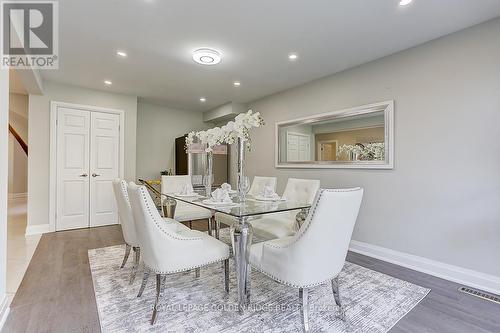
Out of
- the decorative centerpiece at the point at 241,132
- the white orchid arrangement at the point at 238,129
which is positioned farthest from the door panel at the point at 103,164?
the decorative centerpiece at the point at 241,132

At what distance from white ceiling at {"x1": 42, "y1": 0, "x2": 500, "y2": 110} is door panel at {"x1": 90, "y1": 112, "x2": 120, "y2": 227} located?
0.92 meters

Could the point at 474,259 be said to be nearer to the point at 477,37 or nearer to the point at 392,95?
the point at 392,95

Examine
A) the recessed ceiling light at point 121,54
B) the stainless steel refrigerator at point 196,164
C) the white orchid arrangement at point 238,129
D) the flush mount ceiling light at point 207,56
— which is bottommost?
the stainless steel refrigerator at point 196,164

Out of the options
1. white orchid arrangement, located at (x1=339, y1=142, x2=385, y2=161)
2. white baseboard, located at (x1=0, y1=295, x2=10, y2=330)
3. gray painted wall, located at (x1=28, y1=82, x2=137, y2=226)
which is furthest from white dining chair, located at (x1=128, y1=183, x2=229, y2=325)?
gray painted wall, located at (x1=28, y1=82, x2=137, y2=226)

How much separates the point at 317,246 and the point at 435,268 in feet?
6.50

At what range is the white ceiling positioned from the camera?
2.18 metres

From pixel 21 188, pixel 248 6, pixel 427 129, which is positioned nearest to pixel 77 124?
pixel 248 6

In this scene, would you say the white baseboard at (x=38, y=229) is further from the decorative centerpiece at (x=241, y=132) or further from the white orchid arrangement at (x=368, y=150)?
the white orchid arrangement at (x=368, y=150)

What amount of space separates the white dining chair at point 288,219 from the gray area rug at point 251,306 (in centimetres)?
45

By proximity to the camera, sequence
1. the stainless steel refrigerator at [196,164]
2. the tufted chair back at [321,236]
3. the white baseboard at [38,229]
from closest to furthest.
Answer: the tufted chair back at [321,236] → the white baseboard at [38,229] → the stainless steel refrigerator at [196,164]

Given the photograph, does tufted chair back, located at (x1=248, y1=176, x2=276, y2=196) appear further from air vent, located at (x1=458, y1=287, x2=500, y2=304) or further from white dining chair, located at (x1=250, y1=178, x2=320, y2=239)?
air vent, located at (x1=458, y1=287, x2=500, y2=304)

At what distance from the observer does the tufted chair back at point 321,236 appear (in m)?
1.51

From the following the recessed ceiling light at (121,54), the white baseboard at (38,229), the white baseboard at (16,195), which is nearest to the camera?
the recessed ceiling light at (121,54)

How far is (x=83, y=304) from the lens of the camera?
1.98 m
